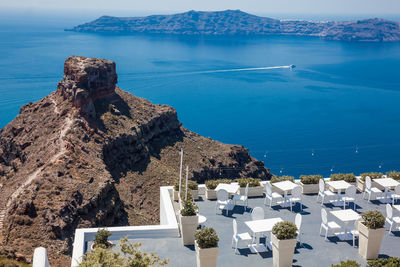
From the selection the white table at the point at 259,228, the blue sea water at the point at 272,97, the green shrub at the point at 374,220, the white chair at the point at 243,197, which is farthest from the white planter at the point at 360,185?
the blue sea water at the point at 272,97

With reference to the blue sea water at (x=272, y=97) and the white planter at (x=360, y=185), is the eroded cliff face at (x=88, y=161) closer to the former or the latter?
the white planter at (x=360, y=185)

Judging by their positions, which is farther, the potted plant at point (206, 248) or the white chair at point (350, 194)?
the white chair at point (350, 194)

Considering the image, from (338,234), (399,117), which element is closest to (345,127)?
(399,117)

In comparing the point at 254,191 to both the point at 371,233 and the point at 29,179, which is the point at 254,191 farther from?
the point at 29,179

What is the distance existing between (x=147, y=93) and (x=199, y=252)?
105185mm

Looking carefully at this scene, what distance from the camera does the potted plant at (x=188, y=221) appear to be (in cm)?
1553

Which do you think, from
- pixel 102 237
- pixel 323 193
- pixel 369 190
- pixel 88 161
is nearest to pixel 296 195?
pixel 323 193

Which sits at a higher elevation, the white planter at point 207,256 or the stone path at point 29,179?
the white planter at point 207,256

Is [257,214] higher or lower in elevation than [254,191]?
higher

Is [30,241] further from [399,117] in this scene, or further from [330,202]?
[399,117]

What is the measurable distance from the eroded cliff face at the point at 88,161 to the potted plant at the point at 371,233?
16.2 metres

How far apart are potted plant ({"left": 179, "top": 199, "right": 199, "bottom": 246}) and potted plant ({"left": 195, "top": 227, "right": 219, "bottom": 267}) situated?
2.05 m

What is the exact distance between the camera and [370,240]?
1473 cm

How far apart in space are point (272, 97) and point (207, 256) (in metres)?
108
